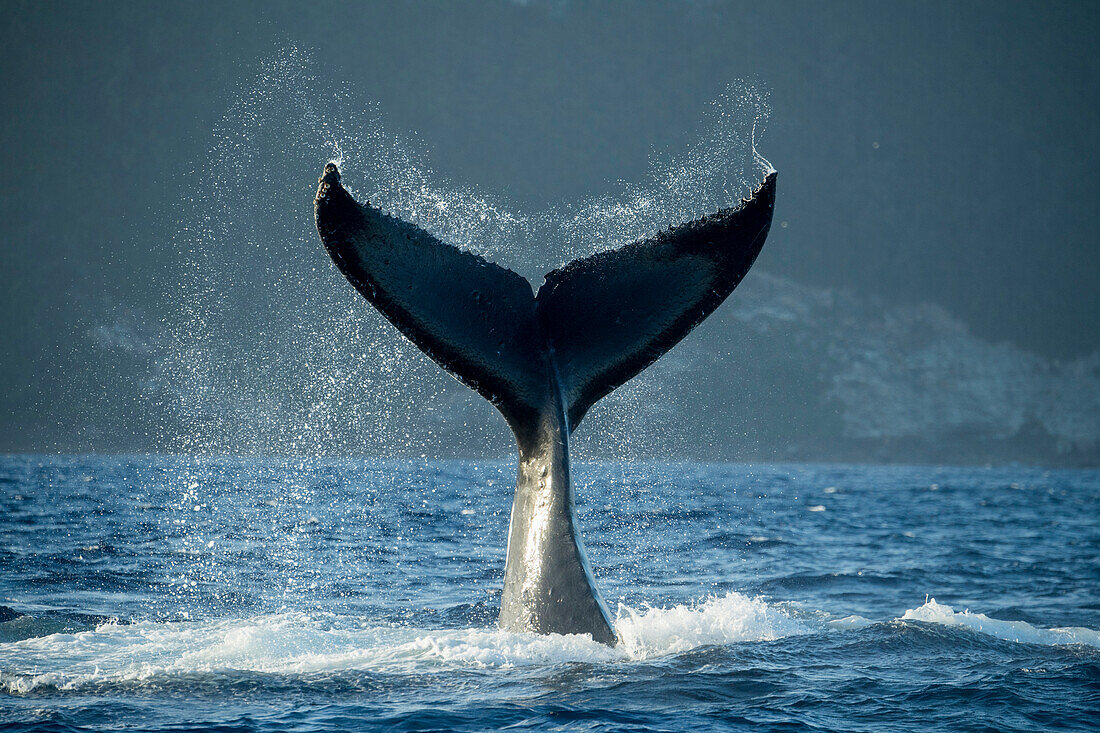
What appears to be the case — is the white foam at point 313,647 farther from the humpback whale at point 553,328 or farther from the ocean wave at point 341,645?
the humpback whale at point 553,328

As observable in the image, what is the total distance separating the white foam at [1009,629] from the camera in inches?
329

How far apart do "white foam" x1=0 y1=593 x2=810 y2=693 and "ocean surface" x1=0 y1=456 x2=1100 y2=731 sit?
0.08ft

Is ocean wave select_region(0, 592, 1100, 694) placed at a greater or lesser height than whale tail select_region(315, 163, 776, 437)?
lesser

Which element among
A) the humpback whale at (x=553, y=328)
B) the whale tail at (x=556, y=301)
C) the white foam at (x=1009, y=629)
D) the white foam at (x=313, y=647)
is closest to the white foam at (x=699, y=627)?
the white foam at (x=313, y=647)

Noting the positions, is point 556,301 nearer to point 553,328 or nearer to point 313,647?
point 553,328

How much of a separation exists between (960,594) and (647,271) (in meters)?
8.01

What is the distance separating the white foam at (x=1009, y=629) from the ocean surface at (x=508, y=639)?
0.13 feet

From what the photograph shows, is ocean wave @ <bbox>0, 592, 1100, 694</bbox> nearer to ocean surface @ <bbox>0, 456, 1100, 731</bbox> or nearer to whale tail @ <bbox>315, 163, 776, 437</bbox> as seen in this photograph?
ocean surface @ <bbox>0, 456, 1100, 731</bbox>

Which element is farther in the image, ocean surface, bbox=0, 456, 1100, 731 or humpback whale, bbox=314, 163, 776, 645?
humpback whale, bbox=314, 163, 776, 645

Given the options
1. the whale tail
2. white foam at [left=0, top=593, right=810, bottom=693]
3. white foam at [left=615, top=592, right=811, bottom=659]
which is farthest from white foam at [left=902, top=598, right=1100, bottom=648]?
the whale tail

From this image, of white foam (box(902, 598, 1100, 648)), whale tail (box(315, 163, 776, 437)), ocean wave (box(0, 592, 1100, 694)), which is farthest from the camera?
white foam (box(902, 598, 1100, 648))

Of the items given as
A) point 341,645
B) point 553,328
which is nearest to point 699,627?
point 341,645

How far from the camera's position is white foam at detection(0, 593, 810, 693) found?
640cm

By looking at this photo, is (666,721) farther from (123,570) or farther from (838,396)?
(838,396)
